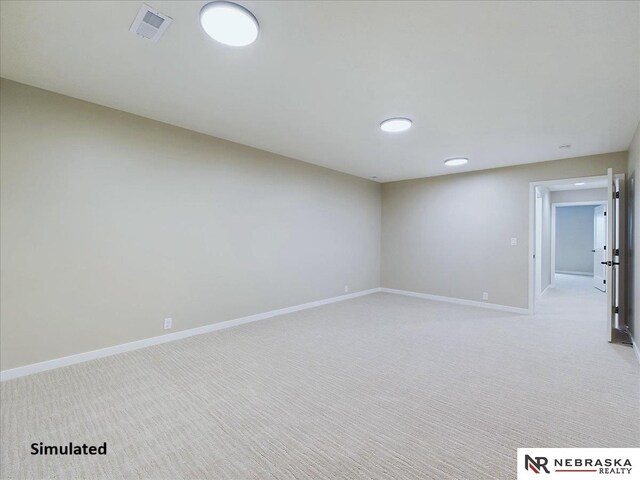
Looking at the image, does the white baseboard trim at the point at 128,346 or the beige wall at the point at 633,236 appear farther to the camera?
the beige wall at the point at 633,236

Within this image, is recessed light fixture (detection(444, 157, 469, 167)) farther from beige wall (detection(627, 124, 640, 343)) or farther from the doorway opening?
beige wall (detection(627, 124, 640, 343))

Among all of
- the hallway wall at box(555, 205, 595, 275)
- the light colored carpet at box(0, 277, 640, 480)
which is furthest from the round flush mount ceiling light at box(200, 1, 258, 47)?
the hallway wall at box(555, 205, 595, 275)

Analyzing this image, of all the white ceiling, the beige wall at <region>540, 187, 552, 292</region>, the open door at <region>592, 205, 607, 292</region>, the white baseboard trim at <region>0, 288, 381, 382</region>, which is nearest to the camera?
the white ceiling

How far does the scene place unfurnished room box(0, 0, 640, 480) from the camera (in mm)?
1734

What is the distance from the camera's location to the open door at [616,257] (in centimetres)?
367

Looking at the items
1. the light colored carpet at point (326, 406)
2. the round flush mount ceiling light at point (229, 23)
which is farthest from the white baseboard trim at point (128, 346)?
the round flush mount ceiling light at point (229, 23)

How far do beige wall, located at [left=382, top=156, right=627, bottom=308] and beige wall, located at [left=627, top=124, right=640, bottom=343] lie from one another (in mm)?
669

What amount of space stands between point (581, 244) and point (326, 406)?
11.7 meters

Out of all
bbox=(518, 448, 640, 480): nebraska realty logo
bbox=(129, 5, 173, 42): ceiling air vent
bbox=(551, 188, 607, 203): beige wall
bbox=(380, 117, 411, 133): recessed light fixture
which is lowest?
bbox=(518, 448, 640, 480): nebraska realty logo

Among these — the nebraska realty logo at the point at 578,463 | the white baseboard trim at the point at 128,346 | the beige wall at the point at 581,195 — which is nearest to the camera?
the nebraska realty logo at the point at 578,463

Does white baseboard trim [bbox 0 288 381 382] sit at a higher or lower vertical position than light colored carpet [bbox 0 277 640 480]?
higher

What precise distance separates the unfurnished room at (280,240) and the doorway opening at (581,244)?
8 cm

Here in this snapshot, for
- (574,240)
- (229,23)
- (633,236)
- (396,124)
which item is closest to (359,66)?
(229,23)

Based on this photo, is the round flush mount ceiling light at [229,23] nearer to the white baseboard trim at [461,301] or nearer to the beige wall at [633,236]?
the beige wall at [633,236]
